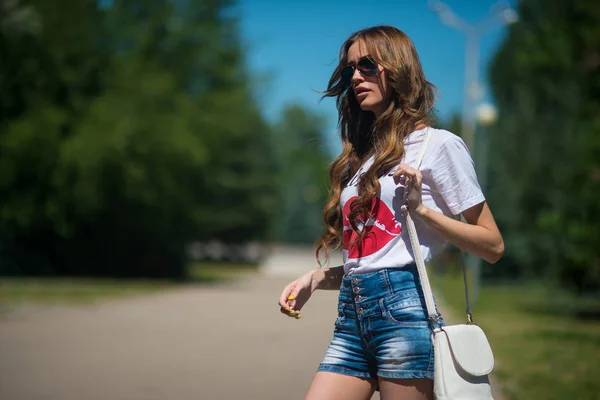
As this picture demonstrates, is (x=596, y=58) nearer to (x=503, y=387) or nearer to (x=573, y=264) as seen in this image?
(x=573, y=264)

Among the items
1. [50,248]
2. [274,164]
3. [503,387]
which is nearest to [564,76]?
[503,387]

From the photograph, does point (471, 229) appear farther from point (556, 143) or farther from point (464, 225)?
point (556, 143)

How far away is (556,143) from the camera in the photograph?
19500mm

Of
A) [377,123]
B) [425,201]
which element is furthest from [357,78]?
[425,201]

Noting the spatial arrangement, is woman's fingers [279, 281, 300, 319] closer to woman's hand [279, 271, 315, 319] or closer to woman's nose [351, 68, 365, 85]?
woman's hand [279, 271, 315, 319]

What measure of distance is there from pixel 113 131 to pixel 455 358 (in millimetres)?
24842

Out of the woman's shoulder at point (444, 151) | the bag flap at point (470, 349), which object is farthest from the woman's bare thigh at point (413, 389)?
the woman's shoulder at point (444, 151)

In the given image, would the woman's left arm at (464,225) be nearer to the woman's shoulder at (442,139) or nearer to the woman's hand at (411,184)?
the woman's hand at (411,184)

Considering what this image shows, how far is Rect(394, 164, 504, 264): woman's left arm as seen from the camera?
248 cm

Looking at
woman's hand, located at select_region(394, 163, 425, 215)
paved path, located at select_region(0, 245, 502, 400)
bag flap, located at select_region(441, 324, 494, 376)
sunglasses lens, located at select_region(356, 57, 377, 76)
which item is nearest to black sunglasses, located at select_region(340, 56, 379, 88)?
sunglasses lens, located at select_region(356, 57, 377, 76)

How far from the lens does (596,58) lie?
1828 centimetres

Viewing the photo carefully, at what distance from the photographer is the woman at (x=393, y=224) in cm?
255

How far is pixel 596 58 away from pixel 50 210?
1696cm

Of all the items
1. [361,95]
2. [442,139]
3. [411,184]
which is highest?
[361,95]
